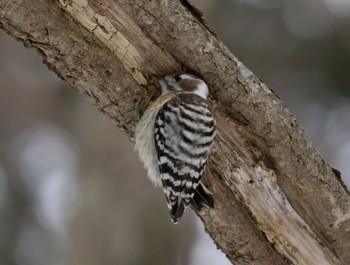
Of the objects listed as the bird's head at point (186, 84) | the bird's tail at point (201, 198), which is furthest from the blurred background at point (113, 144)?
the bird's head at point (186, 84)

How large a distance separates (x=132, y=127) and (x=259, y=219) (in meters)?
0.66

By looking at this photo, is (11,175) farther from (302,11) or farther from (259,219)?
(259,219)

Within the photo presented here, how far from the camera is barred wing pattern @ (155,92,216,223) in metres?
2.85

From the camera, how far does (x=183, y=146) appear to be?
2.91 meters

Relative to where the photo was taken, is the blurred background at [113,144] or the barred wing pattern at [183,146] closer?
the barred wing pattern at [183,146]

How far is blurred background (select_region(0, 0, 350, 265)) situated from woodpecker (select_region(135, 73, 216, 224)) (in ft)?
7.99

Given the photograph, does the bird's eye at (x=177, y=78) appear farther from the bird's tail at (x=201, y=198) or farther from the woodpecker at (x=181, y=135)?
the bird's tail at (x=201, y=198)

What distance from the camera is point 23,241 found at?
19.6 ft

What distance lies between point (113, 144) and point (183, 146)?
262 centimetres

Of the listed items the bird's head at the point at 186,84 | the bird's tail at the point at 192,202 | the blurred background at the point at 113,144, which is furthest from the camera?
the blurred background at the point at 113,144

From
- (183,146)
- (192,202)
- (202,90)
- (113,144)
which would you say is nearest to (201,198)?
(192,202)

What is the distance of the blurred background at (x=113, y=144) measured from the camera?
17.9ft

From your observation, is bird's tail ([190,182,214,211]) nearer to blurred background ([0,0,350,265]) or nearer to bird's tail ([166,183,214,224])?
bird's tail ([166,183,214,224])

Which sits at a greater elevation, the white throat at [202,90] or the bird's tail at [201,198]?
the white throat at [202,90]
